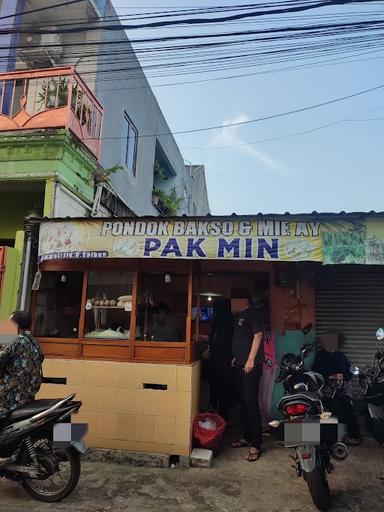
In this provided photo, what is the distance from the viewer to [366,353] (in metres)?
6.21

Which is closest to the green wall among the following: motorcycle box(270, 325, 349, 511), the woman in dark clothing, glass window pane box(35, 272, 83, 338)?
glass window pane box(35, 272, 83, 338)

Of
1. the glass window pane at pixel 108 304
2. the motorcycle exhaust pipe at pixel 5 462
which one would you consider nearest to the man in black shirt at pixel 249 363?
the glass window pane at pixel 108 304

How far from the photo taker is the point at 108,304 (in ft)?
19.1

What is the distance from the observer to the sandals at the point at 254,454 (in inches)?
196

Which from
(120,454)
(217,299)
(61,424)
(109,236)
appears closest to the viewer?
(61,424)

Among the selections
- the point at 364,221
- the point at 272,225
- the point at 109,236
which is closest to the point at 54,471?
the point at 109,236

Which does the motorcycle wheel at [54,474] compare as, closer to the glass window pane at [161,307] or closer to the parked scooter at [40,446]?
the parked scooter at [40,446]

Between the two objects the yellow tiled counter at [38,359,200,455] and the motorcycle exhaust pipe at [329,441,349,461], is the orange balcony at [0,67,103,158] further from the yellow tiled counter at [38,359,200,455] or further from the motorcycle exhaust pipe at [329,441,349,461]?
the motorcycle exhaust pipe at [329,441,349,461]

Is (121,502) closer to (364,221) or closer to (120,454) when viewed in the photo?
(120,454)

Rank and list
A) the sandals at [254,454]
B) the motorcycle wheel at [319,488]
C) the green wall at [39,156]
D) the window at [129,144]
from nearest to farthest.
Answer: the motorcycle wheel at [319,488], the sandals at [254,454], the green wall at [39,156], the window at [129,144]

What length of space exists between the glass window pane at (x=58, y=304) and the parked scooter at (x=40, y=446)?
Result: 2.01 metres

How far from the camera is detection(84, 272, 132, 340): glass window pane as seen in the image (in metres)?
5.71

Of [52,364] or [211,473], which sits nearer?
[211,473]

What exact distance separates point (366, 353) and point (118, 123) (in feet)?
29.3
